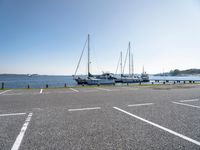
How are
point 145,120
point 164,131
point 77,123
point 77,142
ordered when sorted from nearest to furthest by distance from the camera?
1. point 77,142
2. point 164,131
3. point 77,123
4. point 145,120

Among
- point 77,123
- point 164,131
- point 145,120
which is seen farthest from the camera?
point 145,120

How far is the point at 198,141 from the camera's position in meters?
3.32

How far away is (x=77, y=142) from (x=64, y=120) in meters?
1.97

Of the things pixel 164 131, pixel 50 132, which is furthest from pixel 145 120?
pixel 50 132

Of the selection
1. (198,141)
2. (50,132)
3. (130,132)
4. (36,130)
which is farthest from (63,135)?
(198,141)

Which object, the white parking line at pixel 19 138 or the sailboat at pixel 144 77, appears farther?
the sailboat at pixel 144 77

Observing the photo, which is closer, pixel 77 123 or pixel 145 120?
pixel 77 123

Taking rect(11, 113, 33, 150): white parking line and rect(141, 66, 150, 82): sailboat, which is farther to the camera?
rect(141, 66, 150, 82): sailboat

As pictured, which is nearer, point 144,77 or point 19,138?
point 19,138

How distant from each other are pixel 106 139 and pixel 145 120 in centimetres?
222

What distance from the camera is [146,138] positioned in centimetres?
351

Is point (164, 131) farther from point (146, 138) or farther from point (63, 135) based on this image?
point (63, 135)

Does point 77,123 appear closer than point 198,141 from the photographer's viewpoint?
No

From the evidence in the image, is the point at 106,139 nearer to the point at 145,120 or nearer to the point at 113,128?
the point at 113,128
